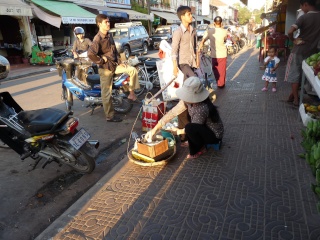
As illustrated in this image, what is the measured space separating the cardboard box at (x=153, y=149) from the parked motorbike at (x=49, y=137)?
0.67 meters

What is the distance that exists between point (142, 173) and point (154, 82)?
15.5ft

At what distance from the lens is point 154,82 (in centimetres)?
780

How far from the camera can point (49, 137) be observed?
3283 millimetres

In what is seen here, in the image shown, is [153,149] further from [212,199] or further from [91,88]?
[91,88]

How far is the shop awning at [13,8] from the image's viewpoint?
518 inches

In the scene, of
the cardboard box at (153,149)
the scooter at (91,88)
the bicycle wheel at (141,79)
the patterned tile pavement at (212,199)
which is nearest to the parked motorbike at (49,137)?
the patterned tile pavement at (212,199)

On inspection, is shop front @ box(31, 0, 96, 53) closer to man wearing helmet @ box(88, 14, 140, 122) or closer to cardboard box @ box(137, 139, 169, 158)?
man wearing helmet @ box(88, 14, 140, 122)

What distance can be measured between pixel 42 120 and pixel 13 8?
13316 millimetres

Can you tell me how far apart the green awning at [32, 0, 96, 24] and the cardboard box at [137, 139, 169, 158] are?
49.9 feet

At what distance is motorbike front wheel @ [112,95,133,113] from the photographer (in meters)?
5.93

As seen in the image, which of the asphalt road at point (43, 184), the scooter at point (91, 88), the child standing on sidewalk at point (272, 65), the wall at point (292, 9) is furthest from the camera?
the wall at point (292, 9)

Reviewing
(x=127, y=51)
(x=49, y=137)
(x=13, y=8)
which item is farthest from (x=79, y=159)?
(x=127, y=51)

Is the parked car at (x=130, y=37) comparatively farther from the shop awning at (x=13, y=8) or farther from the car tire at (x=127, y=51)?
the shop awning at (x=13, y=8)

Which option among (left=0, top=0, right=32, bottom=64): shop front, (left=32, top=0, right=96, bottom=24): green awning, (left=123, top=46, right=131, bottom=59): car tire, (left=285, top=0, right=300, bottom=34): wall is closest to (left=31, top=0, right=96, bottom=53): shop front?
(left=32, top=0, right=96, bottom=24): green awning
